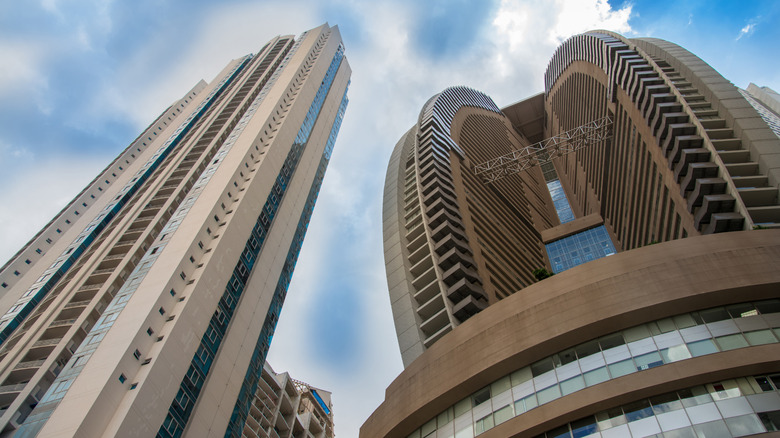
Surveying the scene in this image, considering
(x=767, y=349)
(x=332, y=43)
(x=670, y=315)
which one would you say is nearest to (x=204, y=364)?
(x=670, y=315)

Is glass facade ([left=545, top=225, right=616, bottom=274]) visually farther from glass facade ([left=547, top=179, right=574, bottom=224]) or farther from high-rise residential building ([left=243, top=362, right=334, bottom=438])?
high-rise residential building ([left=243, top=362, right=334, bottom=438])

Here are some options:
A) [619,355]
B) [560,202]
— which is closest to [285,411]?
[619,355]

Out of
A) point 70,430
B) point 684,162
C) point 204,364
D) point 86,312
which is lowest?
point 70,430

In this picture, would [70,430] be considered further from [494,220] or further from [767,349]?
[494,220]

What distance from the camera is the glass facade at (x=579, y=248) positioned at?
73.9 metres

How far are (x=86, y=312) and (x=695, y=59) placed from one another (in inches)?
2316

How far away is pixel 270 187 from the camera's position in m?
65.9

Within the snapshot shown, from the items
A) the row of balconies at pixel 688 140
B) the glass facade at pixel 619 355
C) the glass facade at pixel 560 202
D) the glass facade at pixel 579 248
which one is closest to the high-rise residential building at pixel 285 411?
the glass facade at pixel 579 248

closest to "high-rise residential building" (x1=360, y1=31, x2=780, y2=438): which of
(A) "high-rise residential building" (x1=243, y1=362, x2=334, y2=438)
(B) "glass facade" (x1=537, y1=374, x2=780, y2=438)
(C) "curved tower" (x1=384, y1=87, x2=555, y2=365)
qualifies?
(B) "glass facade" (x1=537, y1=374, x2=780, y2=438)

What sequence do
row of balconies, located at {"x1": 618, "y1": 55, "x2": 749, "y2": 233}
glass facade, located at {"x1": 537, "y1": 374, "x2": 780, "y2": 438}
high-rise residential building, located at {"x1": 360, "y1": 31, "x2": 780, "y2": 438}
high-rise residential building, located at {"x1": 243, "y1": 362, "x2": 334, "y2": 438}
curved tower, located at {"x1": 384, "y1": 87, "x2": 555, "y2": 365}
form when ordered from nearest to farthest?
glass facade, located at {"x1": 537, "y1": 374, "x2": 780, "y2": 438} → high-rise residential building, located at {"x1": 360, "y1": 31, "x2": 780, "y2": 438} → row of balconies, located at {"x1": 618, "y1": 55, "x2": 749, "y2": 233} → curved tower, located at {"x1": 384, "y1": 87, "x2": 555, "y2": 365} → high-rise residential building, located at {"x1": 243, "y1": 362, "x2": 334, "y2": 438}

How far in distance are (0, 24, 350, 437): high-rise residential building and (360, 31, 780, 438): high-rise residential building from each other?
41.7 ft

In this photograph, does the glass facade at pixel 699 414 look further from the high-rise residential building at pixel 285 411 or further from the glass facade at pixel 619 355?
the high-rise residential building at pixel 285 411

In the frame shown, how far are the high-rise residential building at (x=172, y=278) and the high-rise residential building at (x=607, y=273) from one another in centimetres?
1270

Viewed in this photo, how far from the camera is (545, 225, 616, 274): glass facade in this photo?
73.9 metres
